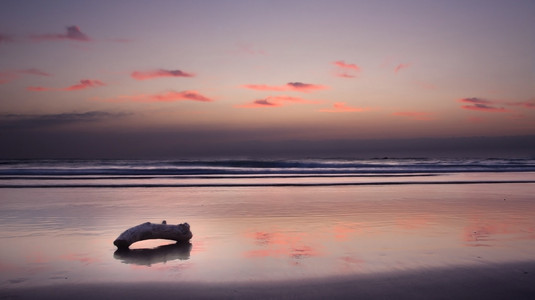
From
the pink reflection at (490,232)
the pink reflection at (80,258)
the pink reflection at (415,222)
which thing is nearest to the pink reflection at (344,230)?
the pink reflection at (415,222)

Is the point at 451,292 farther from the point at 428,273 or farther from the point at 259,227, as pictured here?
the point at 259,227

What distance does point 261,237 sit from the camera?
Answer: 7.61m

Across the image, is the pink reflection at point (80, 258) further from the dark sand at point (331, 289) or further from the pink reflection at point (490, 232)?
the pink reflection at point (490, 232)

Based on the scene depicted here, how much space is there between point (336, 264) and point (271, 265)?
2.75 feet

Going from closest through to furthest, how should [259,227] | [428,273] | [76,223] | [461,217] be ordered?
[428,273] → [259,227] → [76,223] → [461,217]

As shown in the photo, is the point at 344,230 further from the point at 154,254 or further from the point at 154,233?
the point at 154,254

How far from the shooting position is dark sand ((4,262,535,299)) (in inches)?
181

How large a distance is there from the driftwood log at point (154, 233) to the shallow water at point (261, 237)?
0.58 ft

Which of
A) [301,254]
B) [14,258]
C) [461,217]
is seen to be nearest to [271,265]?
[301,254]

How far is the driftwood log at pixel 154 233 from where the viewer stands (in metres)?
6.74

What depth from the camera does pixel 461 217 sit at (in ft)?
32.3

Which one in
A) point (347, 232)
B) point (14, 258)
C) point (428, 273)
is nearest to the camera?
point (428, 273)

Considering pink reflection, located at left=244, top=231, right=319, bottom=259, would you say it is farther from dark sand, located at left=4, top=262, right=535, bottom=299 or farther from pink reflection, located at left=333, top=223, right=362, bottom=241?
dark sand, located at left=4, top=262, right=535, bottom=299

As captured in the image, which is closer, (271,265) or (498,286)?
(498,286)
